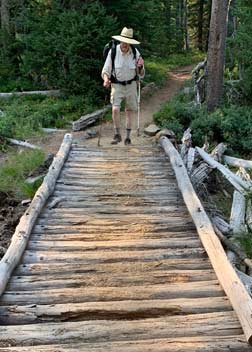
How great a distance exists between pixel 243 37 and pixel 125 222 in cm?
1012

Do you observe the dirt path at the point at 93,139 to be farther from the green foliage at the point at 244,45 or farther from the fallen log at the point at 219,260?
the green foliage at the point at 244,45

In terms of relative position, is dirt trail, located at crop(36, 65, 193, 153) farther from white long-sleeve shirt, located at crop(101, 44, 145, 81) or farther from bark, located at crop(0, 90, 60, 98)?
bark, located at crop(0, 90, 60, 98)

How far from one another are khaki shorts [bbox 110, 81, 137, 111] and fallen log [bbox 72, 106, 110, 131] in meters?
3.95

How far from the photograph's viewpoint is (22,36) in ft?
60.6

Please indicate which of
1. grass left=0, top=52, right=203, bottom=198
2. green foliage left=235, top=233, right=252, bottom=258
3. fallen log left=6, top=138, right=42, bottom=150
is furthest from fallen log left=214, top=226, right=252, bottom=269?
fallen log left=6, top=138, right=42, bottom=150

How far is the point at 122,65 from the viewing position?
10055 millimetres

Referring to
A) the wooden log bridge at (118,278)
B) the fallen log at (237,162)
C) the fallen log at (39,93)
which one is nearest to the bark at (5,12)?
the fallen log at (39,93)

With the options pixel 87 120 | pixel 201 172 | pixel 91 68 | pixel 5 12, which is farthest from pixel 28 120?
pixel 5 12

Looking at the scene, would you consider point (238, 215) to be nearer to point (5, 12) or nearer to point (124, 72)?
point (124, 72)

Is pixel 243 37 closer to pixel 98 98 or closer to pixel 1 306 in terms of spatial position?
pixel 98 98

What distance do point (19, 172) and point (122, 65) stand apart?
3.16 metres

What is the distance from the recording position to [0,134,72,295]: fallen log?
5.11 m

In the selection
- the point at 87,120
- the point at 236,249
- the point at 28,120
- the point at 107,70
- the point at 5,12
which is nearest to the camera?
the point at 236,249

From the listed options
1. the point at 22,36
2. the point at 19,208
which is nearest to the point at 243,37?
the point at 22,36
